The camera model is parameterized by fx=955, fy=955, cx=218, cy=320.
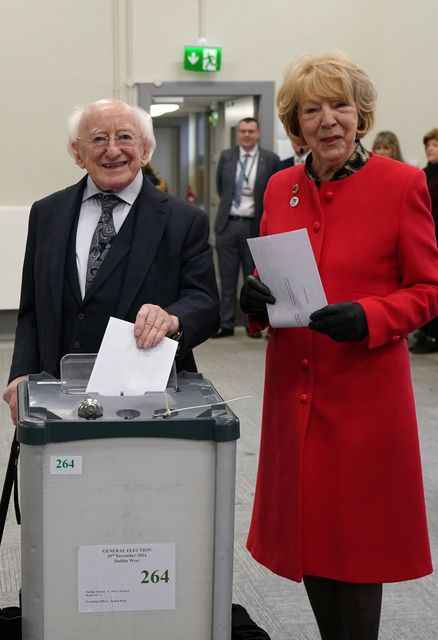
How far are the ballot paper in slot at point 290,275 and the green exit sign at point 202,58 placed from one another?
642 cm

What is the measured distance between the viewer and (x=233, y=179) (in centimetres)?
812

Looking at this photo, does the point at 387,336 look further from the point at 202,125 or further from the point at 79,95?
the point at 202,125

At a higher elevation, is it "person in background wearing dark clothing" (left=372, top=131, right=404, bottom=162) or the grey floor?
"person in background wearing dark clothing" (left=372, top=131, right=404, bottom=162)

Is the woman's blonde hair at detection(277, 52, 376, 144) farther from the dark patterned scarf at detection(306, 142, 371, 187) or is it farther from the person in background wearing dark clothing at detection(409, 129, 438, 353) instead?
the person in background wearing dark clothing at detection(409, 129, 438, 353)

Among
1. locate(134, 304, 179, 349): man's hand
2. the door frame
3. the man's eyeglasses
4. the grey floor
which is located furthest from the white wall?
locate(134, 304, 179, 349): man's hand

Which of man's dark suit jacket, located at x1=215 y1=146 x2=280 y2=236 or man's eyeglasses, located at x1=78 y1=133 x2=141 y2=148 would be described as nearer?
man's eyeglasses, located at x1=78 y1=133 x2=141 y2=148

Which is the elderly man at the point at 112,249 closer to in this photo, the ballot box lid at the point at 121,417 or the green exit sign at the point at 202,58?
the ballot box lid at the point at 121,417

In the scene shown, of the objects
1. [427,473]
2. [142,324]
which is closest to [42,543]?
[142,324]

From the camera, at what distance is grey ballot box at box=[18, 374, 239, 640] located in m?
1.71

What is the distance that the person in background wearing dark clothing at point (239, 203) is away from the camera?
8062mm

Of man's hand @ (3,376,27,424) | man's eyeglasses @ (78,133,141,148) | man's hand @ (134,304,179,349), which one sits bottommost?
man's hand @ (3,376,27,424)

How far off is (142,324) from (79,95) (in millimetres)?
6665

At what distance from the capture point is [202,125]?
1146 centimetres

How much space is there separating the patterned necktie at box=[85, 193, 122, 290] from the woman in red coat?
36cm
